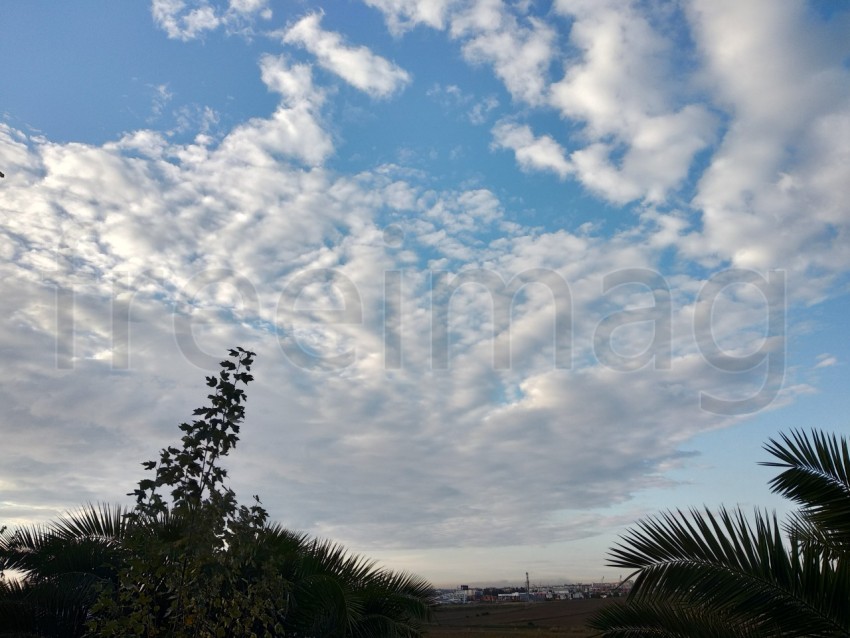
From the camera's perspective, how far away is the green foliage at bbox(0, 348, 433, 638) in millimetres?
5926

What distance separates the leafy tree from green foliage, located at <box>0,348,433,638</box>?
3472 mm

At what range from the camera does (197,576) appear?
19.4 ft

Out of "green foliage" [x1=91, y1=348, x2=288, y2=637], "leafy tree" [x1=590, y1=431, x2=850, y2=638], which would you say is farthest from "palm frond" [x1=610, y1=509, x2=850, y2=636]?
"green foliage" [x1=91, y1=348, x2=288, y2=637]

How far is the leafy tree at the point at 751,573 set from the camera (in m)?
5.75

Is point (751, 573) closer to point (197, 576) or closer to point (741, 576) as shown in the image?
point (741, 576)

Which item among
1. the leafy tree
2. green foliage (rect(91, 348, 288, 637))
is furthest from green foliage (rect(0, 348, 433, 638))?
the leafy tree

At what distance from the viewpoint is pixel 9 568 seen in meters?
11.4

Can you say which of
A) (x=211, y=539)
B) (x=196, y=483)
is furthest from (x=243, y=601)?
(x=196, y=483)

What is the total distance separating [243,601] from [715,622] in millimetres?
4187

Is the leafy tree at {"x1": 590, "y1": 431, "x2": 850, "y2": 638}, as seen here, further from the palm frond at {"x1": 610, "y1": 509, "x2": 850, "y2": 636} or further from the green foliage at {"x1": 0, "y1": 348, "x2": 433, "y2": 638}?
the green foliage at {"x1": 0, "y1": 348, "x2": 433, "y2": 638}

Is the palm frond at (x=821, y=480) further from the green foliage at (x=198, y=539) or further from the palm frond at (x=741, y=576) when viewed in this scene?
the green foliage at (x=198, y=539)

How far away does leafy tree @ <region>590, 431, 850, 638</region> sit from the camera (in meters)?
5.75

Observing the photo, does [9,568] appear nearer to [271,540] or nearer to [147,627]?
[271,540]

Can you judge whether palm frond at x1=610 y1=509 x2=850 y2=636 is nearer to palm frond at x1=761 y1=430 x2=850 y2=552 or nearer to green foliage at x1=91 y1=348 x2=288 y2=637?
palm frond at x1=761 y1=430 x2=850 y2=552
